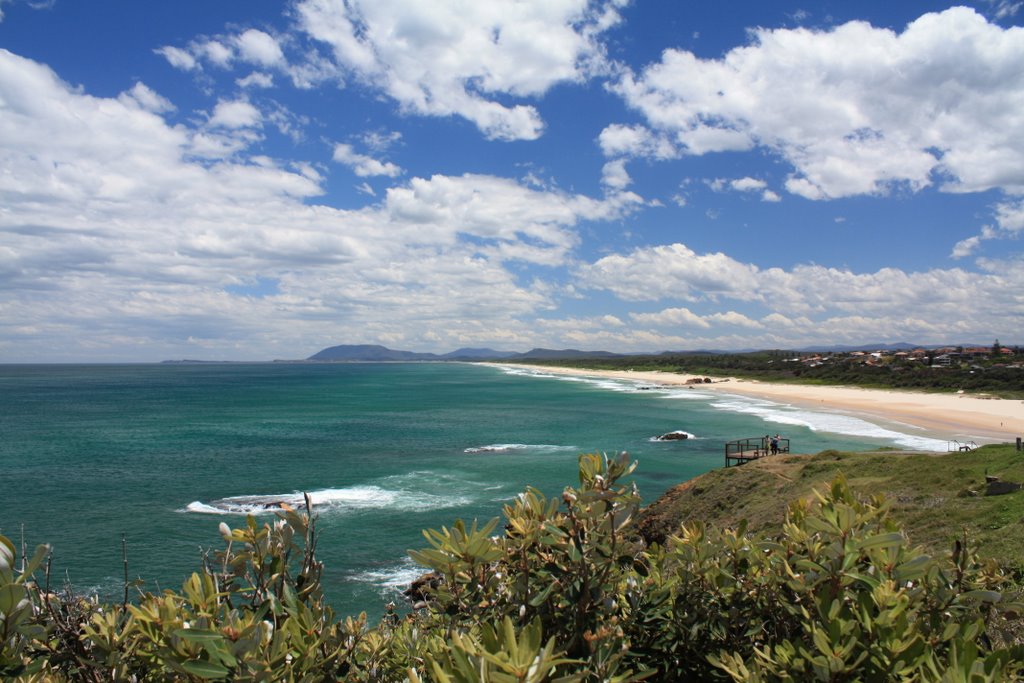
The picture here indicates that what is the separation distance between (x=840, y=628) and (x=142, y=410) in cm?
8410

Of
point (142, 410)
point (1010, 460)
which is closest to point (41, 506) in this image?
point (1010, 460)

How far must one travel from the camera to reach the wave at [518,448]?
133ft

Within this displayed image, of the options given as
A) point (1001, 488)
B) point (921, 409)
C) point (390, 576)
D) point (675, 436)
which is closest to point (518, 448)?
point (675, 436)

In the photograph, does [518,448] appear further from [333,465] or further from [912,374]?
[912,374]

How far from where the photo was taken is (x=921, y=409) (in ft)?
184

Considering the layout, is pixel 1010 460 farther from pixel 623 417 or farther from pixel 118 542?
pixel 623 417

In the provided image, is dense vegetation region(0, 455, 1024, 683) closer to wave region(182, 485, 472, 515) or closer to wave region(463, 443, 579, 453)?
wave region(182, 485, 472, 515)

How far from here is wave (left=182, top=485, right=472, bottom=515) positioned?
2625 centimetres

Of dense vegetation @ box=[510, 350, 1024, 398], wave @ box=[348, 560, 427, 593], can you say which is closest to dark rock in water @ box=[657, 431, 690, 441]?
wave @ box=[348, 560, 427, 593]

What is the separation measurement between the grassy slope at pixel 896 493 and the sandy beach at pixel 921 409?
76.8ft

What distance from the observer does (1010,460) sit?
17.7 metres

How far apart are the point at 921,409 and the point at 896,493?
1886 inches

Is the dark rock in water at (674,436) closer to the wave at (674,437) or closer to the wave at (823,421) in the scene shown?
the wave at (674,437)

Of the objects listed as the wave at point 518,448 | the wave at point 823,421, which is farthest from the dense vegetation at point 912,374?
the wave at point 518,448
